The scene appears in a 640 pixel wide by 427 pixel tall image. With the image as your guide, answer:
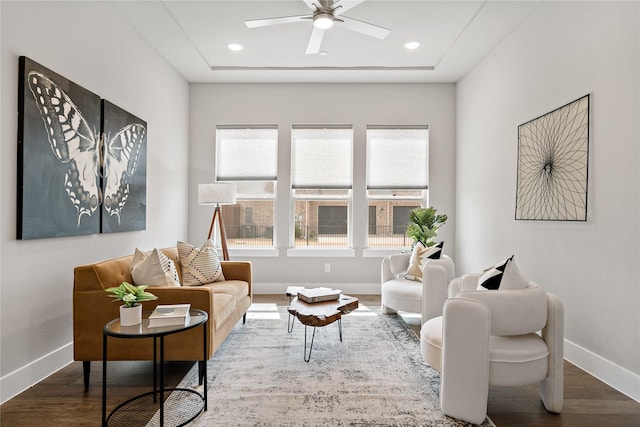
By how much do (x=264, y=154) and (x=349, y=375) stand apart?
3673mm

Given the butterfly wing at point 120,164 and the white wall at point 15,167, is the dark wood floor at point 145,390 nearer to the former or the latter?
the white wall at point 15,167

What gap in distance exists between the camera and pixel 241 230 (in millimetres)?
5746

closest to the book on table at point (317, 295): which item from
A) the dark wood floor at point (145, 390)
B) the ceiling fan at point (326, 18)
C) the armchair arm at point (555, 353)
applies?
the dark wood floor at point (145, 390)

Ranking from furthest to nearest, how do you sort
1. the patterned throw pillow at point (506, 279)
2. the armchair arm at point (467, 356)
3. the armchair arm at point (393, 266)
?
the armchair arm at point (393, 266)
the patterned throw pillow at point (506, 279)
the armchair arm at point (467, 356)

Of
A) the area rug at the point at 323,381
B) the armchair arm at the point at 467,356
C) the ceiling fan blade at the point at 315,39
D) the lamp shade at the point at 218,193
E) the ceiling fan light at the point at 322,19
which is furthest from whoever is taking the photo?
the lamp shade at the point at 218,193

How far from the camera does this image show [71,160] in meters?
2.95

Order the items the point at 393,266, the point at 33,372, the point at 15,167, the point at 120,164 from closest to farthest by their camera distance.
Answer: the point at 15,167 < the point at 33,372 < the point at 120,164 < the point at 393,266

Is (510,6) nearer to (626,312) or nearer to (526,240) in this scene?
(526,240)

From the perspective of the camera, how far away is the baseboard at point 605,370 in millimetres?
2518

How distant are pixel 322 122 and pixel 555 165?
10.5 ft

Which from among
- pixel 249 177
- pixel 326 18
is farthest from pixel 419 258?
pixel 249 177

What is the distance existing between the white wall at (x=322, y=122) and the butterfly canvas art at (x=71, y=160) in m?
1.70

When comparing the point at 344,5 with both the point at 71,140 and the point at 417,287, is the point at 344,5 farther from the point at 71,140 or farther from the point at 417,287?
the point at 417,287

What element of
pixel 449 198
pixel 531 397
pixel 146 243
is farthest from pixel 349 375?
pixel 449 198
